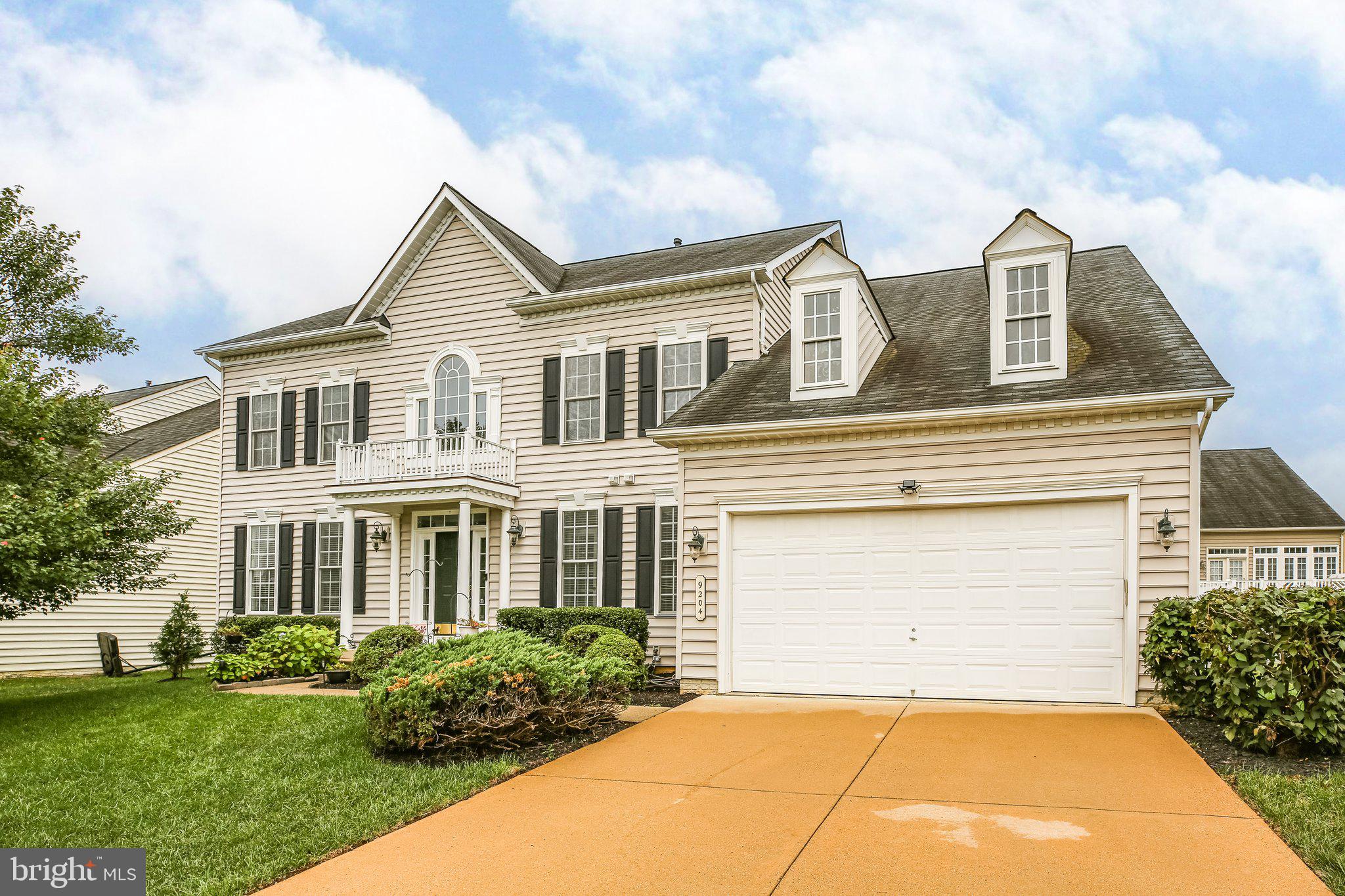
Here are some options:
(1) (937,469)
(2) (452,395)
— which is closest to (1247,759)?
(1) (937,469)

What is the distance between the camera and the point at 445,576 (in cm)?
1686

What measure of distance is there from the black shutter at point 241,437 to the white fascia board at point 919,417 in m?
11.1

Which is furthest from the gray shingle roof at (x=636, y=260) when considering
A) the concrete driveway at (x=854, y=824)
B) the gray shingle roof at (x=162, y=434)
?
the concrete driveway at (x=854, y=824)

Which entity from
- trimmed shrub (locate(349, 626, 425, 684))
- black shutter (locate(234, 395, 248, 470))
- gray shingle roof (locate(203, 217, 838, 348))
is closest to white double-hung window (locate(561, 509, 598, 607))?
trimmed shrub (locate(349, 626, 425, 684))

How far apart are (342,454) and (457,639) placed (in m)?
8.10

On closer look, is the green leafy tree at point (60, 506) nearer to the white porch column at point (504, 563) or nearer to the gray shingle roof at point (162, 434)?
the white porch column at point (504, 563)

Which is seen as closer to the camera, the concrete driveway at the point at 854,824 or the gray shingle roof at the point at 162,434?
the concrete driveway at the point at 854,824

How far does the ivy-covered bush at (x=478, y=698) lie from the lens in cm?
811

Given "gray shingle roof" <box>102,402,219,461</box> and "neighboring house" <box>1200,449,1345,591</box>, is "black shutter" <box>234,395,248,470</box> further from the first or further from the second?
"neighboring house" <box>1200,449,1345,591</box>

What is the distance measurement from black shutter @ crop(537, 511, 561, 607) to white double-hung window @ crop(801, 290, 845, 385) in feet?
19.0

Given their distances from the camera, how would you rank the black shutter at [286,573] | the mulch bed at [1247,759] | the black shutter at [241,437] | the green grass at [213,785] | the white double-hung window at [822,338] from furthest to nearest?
the black shutter at [241,437], the black shutter at [286,573], the white double-hung window at [822,338], the mulch bed at [1247,759], the green grass at [213,785]

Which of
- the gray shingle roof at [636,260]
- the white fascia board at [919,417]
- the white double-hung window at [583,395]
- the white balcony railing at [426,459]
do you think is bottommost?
the white balcony railing at [426,459]

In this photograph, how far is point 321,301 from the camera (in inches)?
1606

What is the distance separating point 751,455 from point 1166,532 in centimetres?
476
